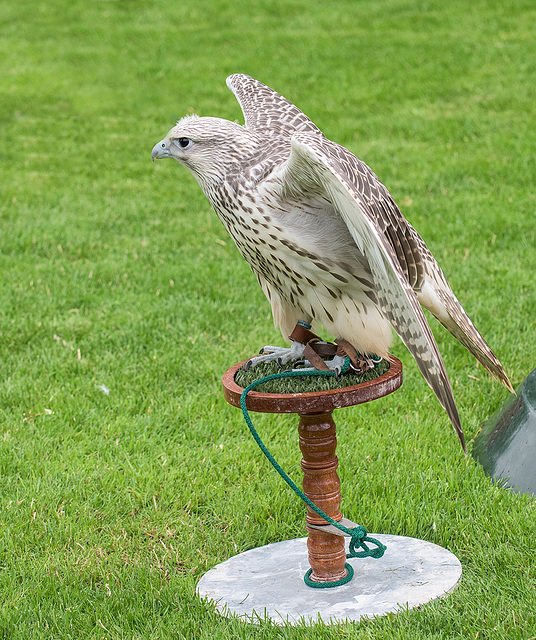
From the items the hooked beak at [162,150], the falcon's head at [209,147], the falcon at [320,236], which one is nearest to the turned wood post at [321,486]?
the falcon at [320,236]

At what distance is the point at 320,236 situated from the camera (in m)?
2.79

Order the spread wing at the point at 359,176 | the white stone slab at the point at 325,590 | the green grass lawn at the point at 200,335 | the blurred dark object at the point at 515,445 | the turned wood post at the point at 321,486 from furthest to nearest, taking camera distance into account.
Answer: the blurred dark object at the point at 515,445
the green grass lawn at the point at 200,335
the turned wood post at the point at 321,486
the white stone slab at the point at 325,590
the spread wing at the point at 359,176

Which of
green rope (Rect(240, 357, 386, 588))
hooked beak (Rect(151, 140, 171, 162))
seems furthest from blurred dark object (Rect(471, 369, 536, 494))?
hooked beak (Rect(151, 140, 171, 162))

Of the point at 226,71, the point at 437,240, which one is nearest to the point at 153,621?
the point at 437,240

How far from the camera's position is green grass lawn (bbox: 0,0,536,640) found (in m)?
3.11

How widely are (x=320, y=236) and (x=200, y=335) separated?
2.54 meters

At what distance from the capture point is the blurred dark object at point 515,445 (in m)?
3.54

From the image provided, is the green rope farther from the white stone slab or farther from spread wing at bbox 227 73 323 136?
spread wing at bbox 227 73 323 136

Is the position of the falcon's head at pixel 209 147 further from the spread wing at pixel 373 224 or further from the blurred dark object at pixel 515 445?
the blurred dark object at pixel 515 445

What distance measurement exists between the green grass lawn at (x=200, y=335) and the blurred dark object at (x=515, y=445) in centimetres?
11

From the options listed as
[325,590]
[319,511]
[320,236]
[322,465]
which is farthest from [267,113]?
[325,590]

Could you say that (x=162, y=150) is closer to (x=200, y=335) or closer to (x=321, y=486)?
(x=321, y=486)

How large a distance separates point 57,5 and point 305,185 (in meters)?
13.4

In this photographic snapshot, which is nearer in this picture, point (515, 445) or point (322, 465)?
point (322, 465)
